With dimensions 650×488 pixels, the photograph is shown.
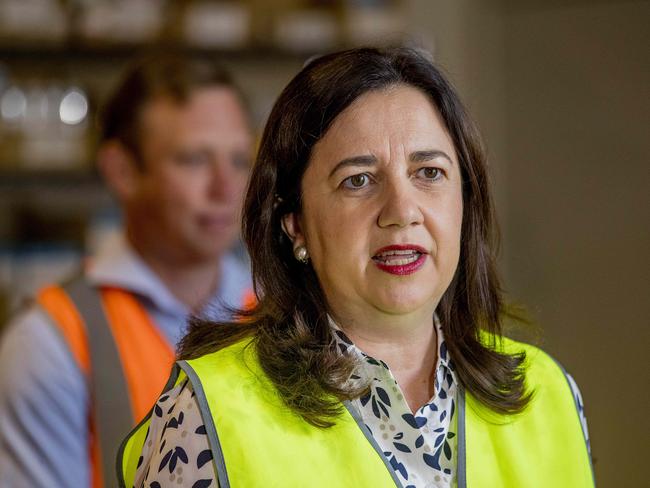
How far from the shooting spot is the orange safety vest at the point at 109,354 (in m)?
1.85

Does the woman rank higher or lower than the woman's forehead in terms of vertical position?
lower

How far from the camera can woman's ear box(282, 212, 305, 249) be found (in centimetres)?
121

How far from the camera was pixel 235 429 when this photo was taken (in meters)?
1.06

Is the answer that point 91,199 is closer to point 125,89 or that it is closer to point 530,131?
point 125,89

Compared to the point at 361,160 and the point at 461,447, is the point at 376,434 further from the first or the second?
the point at 361,160

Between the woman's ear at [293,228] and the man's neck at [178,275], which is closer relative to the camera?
the woman's ear at [293,228]

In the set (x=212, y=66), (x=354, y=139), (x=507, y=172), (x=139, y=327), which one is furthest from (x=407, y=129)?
(x=507, y=172)

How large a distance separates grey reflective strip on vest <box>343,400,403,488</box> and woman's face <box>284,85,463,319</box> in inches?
4.3

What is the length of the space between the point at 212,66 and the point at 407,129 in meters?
1.22

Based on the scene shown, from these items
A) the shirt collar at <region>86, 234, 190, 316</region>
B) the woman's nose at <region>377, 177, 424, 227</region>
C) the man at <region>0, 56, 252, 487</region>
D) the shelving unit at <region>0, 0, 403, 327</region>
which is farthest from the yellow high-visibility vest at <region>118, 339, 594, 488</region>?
the shelving unit at <region>0, 0, 403, 327</region>

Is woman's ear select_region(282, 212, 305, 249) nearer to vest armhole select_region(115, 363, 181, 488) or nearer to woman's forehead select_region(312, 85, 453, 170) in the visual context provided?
woman's forehead select_region(312, 85, 453, 170)

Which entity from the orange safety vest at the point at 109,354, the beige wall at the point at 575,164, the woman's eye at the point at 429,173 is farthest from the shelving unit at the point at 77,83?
the woman's eye at the point at 429,173

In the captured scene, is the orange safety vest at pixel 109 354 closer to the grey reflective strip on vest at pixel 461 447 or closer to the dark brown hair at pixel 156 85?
the dark brown hair at pixel 156 85

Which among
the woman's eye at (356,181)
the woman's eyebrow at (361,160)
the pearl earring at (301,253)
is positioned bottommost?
the pearl earring at (301,253)
